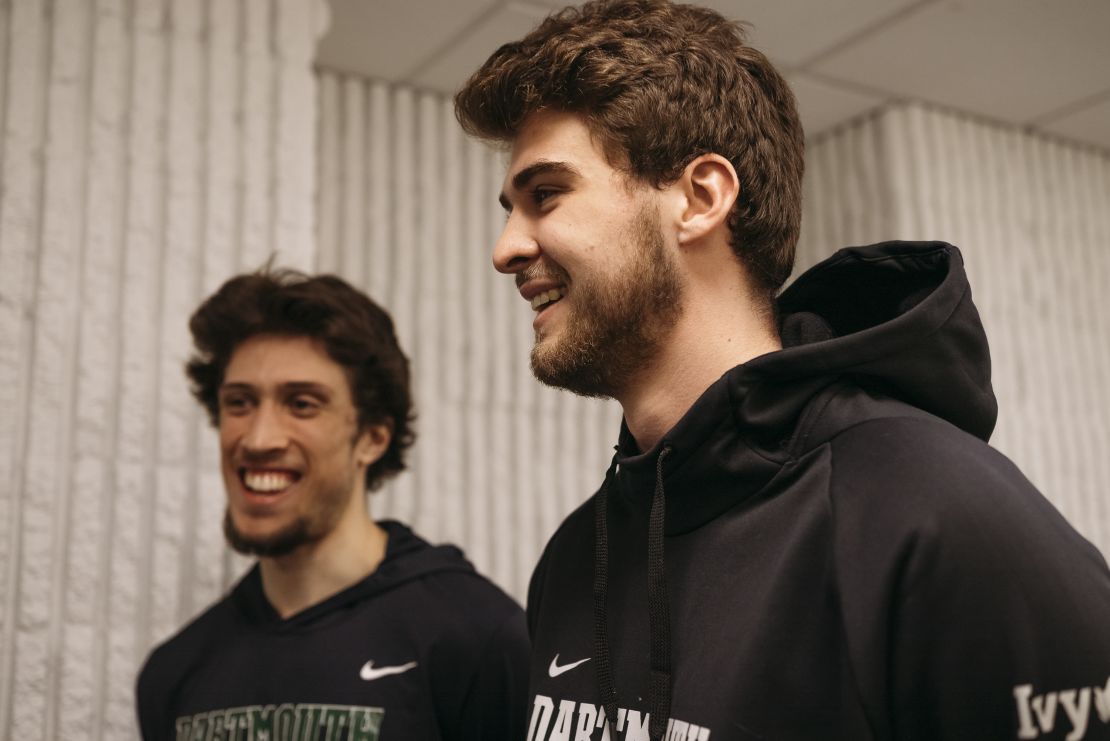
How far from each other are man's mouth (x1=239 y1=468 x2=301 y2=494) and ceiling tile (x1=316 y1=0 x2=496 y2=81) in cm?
150

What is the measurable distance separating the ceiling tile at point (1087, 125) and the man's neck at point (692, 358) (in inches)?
127

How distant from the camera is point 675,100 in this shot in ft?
4.62

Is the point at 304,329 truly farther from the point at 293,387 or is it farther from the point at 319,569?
the point at 319,569

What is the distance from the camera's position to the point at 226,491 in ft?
8.02

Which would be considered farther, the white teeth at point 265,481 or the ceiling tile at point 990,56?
the ceiling tile at point 990,56

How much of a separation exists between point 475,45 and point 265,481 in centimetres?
167

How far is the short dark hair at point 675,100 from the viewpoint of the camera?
4.55ft

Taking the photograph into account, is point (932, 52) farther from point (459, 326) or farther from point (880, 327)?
point (880, 327)

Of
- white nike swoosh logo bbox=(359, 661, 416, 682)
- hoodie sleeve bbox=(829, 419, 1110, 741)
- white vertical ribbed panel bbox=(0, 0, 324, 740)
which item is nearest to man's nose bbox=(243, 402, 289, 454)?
white vertical ribbed panel bbox=(0, 0, 324, 740)

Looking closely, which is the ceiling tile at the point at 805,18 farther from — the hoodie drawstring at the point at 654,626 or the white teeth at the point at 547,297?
the hoodie drawstring at the point at 654,626

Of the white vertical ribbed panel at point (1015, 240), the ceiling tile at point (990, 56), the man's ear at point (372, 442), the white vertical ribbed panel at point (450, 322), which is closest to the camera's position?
the man's ear at point (372, 442)

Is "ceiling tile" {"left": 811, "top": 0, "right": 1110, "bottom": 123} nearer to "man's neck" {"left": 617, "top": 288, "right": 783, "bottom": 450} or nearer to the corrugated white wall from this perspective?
the corrugated white wall

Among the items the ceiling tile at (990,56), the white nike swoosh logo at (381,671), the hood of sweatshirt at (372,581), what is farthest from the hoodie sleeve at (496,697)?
the ceiling tile at (990,56)

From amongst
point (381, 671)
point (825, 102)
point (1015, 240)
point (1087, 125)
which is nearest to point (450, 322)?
point (825, 102)
